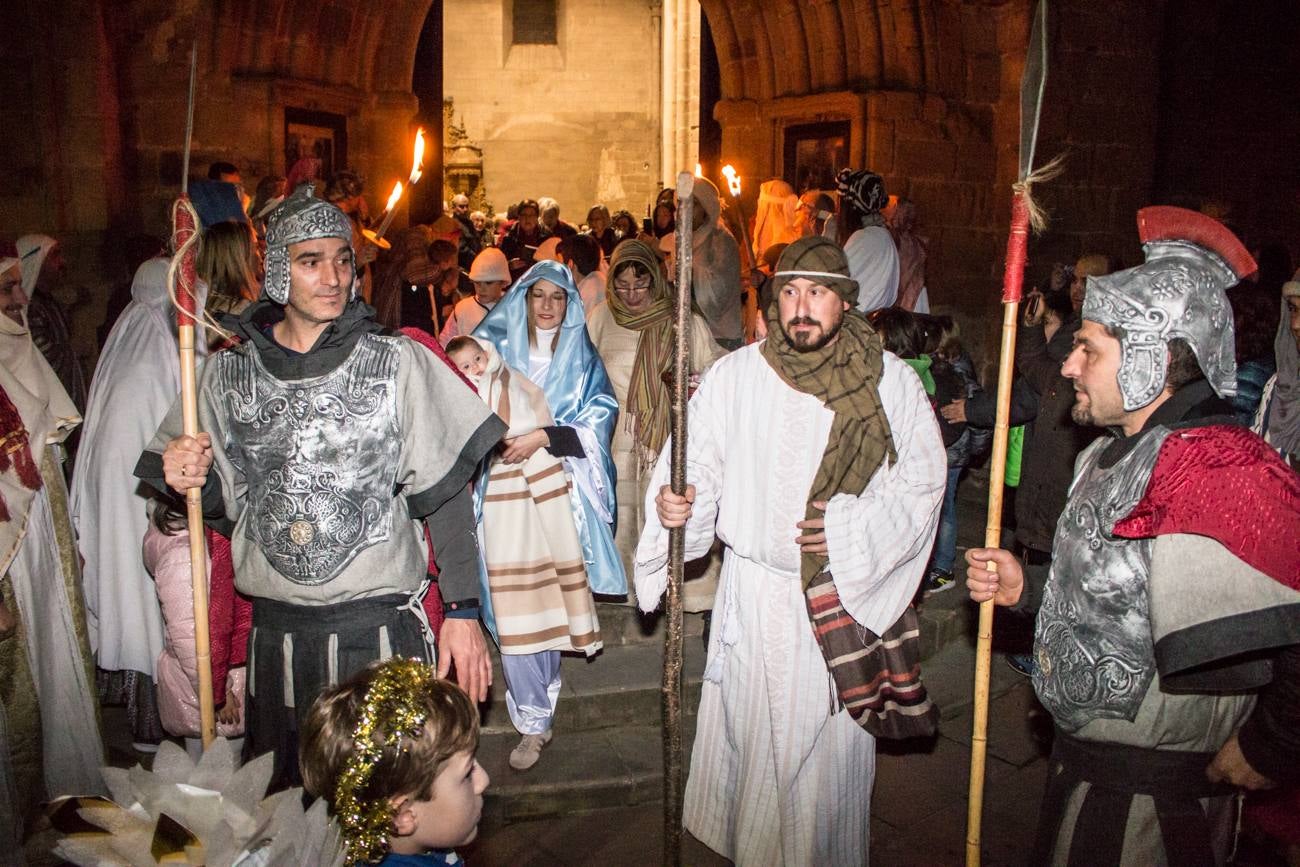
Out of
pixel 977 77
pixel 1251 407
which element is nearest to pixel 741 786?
pixel 1251 407

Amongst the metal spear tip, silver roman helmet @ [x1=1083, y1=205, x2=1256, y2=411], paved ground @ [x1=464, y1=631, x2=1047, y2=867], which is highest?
the metal spear tip

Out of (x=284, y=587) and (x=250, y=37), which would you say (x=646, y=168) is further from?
(x=284, y=587)

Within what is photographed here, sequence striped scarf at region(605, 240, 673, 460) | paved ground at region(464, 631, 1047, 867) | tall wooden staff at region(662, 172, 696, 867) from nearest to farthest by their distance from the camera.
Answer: tall wooden staff at region(662, 172, 696, 867)
paved ground at region(464, 631, 1047, 867)
striped scarf at region(605, 240, 673, 460)

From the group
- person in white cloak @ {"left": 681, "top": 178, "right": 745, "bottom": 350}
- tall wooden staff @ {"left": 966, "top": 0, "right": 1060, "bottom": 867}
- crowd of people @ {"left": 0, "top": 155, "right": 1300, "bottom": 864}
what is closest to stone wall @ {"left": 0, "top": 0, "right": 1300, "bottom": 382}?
crowd of people @ {"left": 0, "top": 155, "right": 1300, "bottom": 864}

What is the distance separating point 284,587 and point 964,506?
282 inches

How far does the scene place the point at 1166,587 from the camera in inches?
84.4

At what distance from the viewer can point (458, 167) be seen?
27125mm

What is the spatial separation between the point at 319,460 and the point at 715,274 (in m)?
3.98

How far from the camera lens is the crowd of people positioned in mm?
2146

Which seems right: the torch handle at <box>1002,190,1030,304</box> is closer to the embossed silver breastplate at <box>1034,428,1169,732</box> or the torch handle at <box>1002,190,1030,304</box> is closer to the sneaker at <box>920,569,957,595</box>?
the embossed silver breastplate at <box>1034,428,1169,732</box>

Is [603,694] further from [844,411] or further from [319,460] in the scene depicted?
[319,460]

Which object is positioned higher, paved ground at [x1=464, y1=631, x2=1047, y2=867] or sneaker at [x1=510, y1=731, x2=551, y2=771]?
sneaker at [x1=510, y1=731, x2=551, y2=771]

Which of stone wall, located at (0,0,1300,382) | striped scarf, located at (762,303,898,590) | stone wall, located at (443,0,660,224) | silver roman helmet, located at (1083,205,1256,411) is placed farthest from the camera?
stone wall, located at (443,0,660,224)

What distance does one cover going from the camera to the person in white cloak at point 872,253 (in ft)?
20.9
